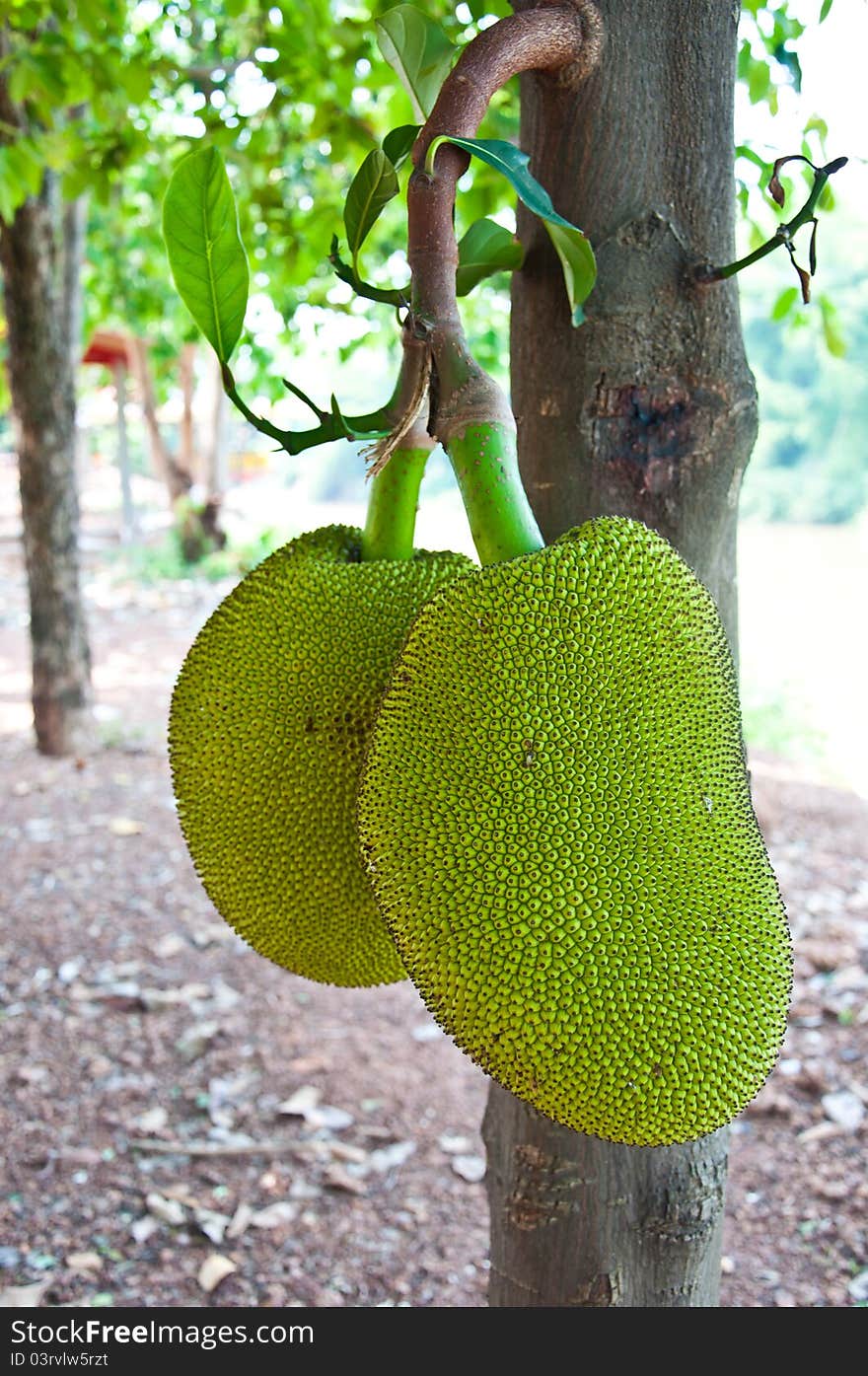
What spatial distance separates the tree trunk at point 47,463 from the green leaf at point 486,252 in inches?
102

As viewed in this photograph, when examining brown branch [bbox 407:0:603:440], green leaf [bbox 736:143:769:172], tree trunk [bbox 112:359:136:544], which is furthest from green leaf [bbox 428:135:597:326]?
tree trunk [bbox 112:359:136:544]

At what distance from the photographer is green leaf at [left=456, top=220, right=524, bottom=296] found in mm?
851

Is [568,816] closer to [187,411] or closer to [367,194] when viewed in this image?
[367,194]

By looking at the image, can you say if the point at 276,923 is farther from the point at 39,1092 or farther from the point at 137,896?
the point at 137,896

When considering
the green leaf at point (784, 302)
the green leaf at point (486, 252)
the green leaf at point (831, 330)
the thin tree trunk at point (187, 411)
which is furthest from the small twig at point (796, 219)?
the thin tree trunk at point (187, 411)

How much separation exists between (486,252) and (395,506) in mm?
202

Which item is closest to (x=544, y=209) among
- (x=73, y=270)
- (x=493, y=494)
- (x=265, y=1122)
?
(x=493, y=494)

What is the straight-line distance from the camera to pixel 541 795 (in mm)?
635

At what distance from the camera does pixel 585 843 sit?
24.6 inches

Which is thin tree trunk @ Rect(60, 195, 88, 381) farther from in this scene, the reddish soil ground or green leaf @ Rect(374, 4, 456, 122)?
green leaf @ Rect(374, 4, 456, 122)

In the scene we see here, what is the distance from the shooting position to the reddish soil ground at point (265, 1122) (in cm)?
154

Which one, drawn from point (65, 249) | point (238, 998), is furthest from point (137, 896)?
point (65, 249)

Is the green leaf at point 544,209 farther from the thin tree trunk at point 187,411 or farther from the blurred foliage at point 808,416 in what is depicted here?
the thin tree trunk at point 187,411

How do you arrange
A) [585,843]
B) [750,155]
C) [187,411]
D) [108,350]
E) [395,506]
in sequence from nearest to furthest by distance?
[585,843], [395,506], [750,155], [187,411], [108,350]
